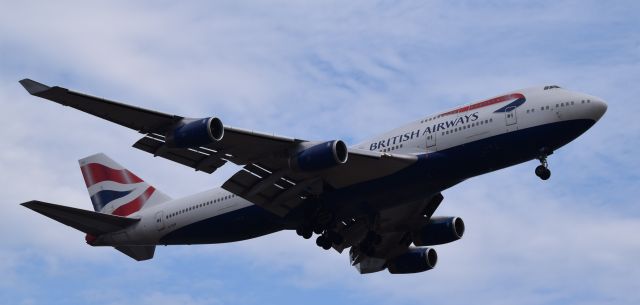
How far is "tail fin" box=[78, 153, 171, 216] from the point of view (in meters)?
50.1

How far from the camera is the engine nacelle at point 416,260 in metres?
50.6

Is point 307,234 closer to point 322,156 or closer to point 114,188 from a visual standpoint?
point 322,156

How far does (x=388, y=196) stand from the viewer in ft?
138

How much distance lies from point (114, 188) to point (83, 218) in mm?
5919

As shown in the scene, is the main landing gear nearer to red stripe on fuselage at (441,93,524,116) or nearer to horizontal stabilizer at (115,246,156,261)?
red stripe on fuselage at (441,93,524,116)

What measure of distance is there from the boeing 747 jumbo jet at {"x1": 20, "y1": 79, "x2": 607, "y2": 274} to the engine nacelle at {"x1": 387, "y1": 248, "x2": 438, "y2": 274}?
6.95ft

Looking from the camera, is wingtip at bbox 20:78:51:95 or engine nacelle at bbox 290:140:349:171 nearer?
wingtip at bbox 20:78:51:95

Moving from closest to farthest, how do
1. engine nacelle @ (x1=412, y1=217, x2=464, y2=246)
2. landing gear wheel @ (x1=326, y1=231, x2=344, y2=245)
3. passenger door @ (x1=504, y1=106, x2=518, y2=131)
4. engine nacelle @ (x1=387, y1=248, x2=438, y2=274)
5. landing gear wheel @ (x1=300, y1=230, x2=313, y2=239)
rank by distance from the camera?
1. passenger door @ (x1=504, y1=106, x2=518, y2=131)
2. landing gear wheel @ (x1=300, y1=230, x2=313, y2=239)
3. landing gear wheel @ (x1=326, y1=231, x2=344, y2=245)
4. engine nacelle @ (x1=412, y1=217, x2=464, y2=246)
5. engine nacelle @ (x1=387, y1=248, x2=438, y2=274)

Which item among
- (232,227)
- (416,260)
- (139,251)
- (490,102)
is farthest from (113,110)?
(416,260)

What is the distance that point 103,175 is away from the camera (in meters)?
51.8

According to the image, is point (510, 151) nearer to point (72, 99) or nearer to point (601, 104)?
point (601, 104)

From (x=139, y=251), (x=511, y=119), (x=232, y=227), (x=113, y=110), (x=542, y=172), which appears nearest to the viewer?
(x=113, y=110)

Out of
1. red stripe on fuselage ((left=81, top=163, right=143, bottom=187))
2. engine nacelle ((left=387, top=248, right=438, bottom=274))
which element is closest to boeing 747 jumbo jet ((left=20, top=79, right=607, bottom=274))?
engine nacelle ((left=387, top=248, right=438, bottom=274))

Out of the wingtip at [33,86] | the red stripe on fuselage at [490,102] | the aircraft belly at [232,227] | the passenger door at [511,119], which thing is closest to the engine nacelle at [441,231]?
the aircraft belly at [232,227]
